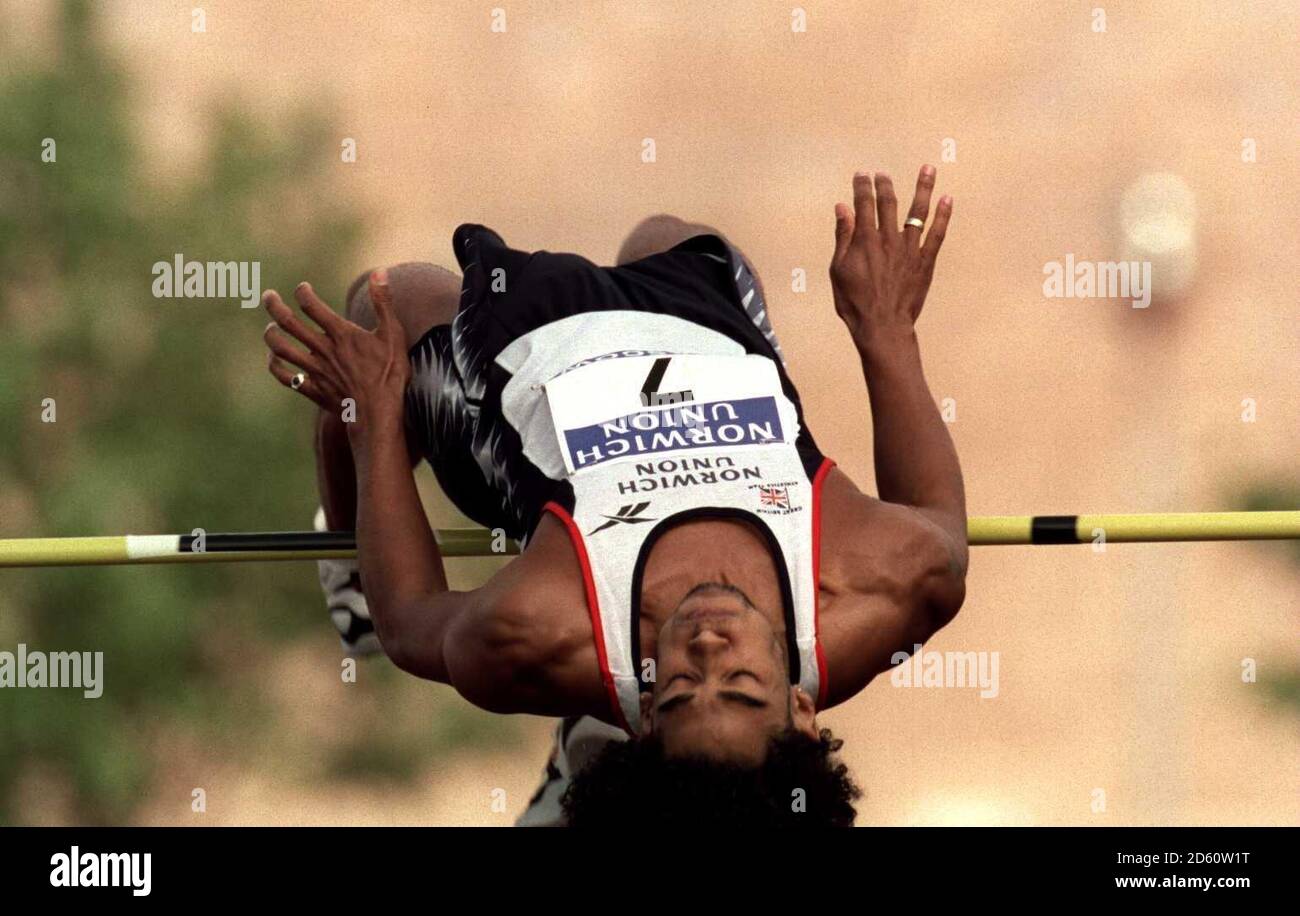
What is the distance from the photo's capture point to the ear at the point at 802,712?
335 centimetres

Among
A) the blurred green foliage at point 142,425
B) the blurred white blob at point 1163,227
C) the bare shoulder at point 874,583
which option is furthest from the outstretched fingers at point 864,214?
the blurred white blob at point 1163,227

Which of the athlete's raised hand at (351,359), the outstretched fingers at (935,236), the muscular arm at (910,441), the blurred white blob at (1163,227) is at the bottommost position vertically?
the muscular arm at (910,441)

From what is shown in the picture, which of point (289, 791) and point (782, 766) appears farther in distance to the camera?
point (289, 791)

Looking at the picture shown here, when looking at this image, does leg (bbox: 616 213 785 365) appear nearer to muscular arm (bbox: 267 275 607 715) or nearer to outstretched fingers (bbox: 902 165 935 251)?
outstretched fingers (bbox: 902 165 935 251)

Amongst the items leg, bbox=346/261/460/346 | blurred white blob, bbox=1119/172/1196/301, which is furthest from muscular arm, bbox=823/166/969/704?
blurred white blob, bbox=1119/172/1196/301

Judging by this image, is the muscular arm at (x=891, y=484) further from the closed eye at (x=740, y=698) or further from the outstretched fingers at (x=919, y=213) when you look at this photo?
the closed eye at (x=740, y=698)

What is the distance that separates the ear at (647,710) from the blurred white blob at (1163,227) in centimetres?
1658

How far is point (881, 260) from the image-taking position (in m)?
3.97

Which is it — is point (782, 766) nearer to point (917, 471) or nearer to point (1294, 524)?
point (917, 471)

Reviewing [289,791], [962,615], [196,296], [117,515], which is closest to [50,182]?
[196,296]

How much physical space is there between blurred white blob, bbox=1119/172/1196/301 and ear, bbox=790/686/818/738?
1646 centimetres

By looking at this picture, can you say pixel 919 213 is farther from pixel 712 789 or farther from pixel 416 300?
pixel 712 789

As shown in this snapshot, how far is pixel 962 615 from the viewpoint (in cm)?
1589

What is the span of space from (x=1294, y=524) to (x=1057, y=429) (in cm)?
1378
